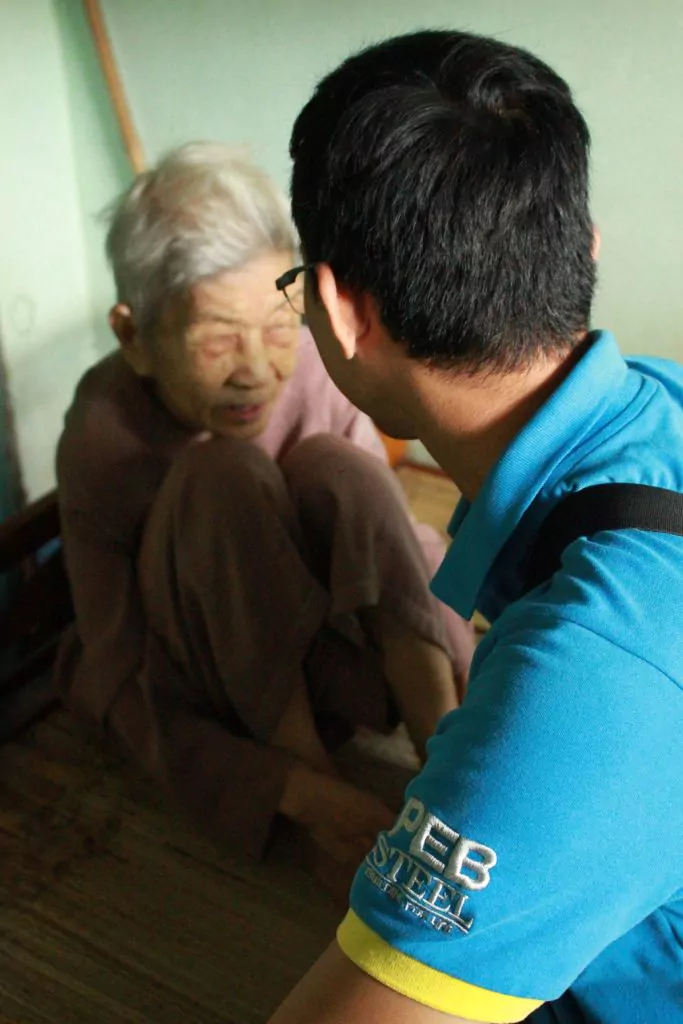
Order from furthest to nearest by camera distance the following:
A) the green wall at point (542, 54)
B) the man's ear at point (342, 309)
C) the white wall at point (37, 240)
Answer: the white wall at point (37, 240) < the green wall at point (542, 54) < the man's ear at point (342, 309)

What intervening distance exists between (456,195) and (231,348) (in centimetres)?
62

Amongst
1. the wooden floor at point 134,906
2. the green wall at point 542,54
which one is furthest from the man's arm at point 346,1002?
the green wall at point 542,54

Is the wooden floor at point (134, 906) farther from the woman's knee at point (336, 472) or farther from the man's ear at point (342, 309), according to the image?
the man's ear at point (342, 309)

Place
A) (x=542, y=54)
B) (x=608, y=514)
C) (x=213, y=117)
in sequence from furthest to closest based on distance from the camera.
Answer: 1. (x=213, y=117)
2. (x=542, y=54)
3. (x=608, y=514)

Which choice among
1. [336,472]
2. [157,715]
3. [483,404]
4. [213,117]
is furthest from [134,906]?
[213,117]

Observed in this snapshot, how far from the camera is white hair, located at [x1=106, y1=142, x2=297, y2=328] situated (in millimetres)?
1208

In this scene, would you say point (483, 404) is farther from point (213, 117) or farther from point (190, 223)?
point (213, 117)

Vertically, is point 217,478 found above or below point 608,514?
below

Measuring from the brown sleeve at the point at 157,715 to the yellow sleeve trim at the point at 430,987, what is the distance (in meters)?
0.64

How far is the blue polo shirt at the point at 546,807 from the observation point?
54 cm

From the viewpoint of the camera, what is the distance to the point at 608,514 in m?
0.65

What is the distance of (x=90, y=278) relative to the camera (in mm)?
1967

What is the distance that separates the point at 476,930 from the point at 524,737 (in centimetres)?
12

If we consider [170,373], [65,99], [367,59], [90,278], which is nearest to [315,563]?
[170,373]
